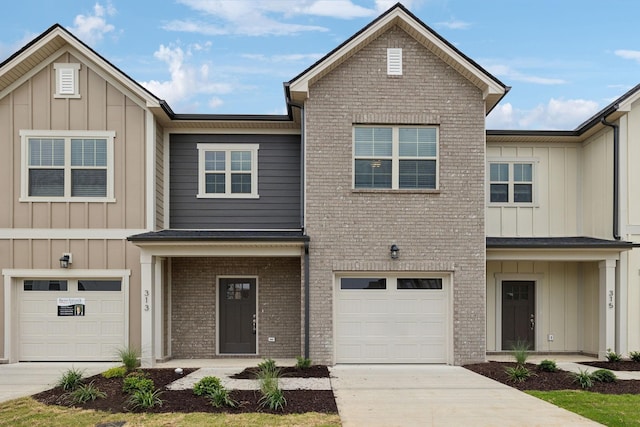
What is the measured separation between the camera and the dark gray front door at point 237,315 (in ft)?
47.2

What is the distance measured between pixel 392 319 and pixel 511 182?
519 cm

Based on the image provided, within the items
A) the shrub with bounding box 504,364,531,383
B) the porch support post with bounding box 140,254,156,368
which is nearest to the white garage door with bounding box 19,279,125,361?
the porch support post with bounding box 140,254,156,368

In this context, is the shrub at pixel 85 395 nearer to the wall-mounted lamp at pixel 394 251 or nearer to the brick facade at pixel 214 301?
the brick facade at pixel 214 301

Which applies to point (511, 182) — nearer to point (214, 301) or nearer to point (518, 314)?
point (518, 314)

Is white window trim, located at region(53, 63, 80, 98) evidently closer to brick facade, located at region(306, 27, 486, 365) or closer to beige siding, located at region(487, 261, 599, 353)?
brick facade, located at region(306, 27, 486, 365)

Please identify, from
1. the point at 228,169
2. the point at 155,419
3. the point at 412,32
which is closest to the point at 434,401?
the point at 155,419

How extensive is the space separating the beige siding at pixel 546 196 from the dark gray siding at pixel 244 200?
540 cm

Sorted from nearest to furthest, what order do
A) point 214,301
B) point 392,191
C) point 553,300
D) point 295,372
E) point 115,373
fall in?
1. point 115,373
2. point 295,372
3. point 392,191
4. point 214,301
5. point 553,300

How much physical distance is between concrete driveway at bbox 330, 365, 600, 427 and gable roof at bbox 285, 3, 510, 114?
21.0 ft

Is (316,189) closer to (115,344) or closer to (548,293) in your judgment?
(115,344)

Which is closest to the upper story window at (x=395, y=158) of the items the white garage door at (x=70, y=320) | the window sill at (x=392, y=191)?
the window sill at (x=392, y=191)

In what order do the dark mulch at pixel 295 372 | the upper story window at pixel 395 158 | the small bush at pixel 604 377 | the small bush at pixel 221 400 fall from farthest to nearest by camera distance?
the upper story window at pixel 395 158 < the dark mulch at pixel 295 372 < the small bush at pixel 604 377 < the small bush at pixel 221 400

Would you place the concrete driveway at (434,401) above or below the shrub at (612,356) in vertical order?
above

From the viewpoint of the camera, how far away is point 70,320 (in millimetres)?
13508
